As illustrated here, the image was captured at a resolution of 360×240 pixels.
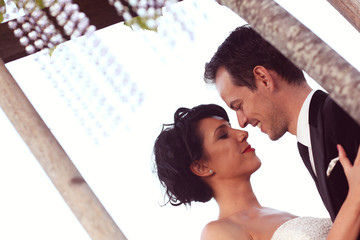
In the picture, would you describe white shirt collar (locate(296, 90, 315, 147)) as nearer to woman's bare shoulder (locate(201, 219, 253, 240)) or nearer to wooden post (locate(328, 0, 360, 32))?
wooden post (locate(328, 0, 360, 32))

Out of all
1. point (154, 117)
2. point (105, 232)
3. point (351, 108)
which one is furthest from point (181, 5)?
point (154, 117)

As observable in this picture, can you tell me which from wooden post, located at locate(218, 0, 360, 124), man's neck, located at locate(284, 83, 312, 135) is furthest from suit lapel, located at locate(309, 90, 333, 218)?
wooden post, located at locate(218, 0, 360, 124)

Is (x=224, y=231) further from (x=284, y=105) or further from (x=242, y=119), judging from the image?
(x=284, y=105)

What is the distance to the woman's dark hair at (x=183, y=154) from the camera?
2100 mm

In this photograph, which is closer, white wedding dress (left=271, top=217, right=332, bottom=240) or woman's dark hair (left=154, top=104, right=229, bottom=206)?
white wedding dress (left=271, top=217, right=332, bottom=240)

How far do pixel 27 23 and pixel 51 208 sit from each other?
11.9 feet

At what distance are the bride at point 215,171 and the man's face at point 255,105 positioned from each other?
0.33 meters

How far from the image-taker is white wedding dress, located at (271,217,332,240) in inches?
72.6

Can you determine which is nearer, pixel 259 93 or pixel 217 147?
pixel 259 93

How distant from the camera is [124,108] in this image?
6.64 feet

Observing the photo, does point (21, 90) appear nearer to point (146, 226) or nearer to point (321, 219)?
point (321, 219)

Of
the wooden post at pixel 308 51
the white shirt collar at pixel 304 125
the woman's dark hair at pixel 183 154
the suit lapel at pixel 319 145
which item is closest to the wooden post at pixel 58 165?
the wooden post at pixel 308 51

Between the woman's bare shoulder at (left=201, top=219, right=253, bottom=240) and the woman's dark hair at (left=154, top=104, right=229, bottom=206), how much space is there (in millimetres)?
147

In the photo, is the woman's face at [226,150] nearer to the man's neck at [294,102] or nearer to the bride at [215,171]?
the bride at [215,171]
